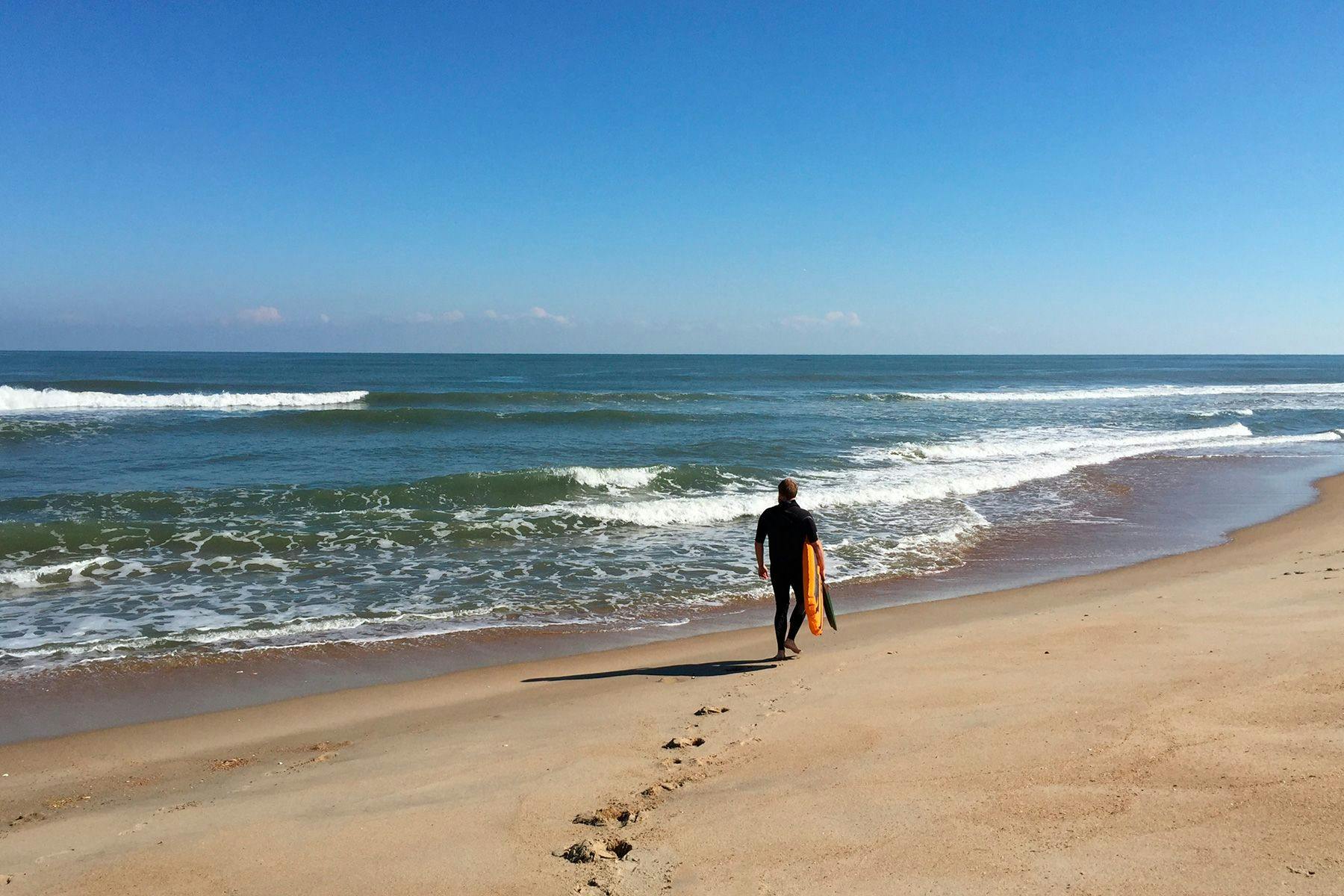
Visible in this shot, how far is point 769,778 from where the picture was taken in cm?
426

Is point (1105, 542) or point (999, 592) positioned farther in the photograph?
point (1105, 542)

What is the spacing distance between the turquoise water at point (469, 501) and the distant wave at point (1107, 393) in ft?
26.1

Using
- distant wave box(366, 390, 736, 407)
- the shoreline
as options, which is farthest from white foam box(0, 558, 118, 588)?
distant wave box(366, 390, 736, 407)

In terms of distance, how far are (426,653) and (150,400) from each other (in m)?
34.9

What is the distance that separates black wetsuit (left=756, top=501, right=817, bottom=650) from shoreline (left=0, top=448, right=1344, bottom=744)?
1.41m

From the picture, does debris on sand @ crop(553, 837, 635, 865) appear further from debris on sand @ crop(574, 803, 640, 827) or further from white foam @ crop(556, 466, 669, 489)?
white foam @ crop(556, 466, 669, 489)

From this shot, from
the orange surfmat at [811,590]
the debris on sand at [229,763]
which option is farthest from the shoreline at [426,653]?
the orange surfmat at [811,590]

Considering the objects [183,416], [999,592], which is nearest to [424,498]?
[999,592]

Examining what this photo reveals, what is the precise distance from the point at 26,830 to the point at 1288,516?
56.9ft

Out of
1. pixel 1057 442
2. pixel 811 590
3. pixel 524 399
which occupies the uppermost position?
pixel 524 399

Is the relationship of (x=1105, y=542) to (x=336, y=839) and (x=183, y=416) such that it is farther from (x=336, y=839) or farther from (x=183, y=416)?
(x=183, y=416)

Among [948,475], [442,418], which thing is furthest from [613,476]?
[442,418]

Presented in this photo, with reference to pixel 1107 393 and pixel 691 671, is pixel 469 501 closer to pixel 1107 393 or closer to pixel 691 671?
pixel 691 671

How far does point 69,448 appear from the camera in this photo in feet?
70.8
